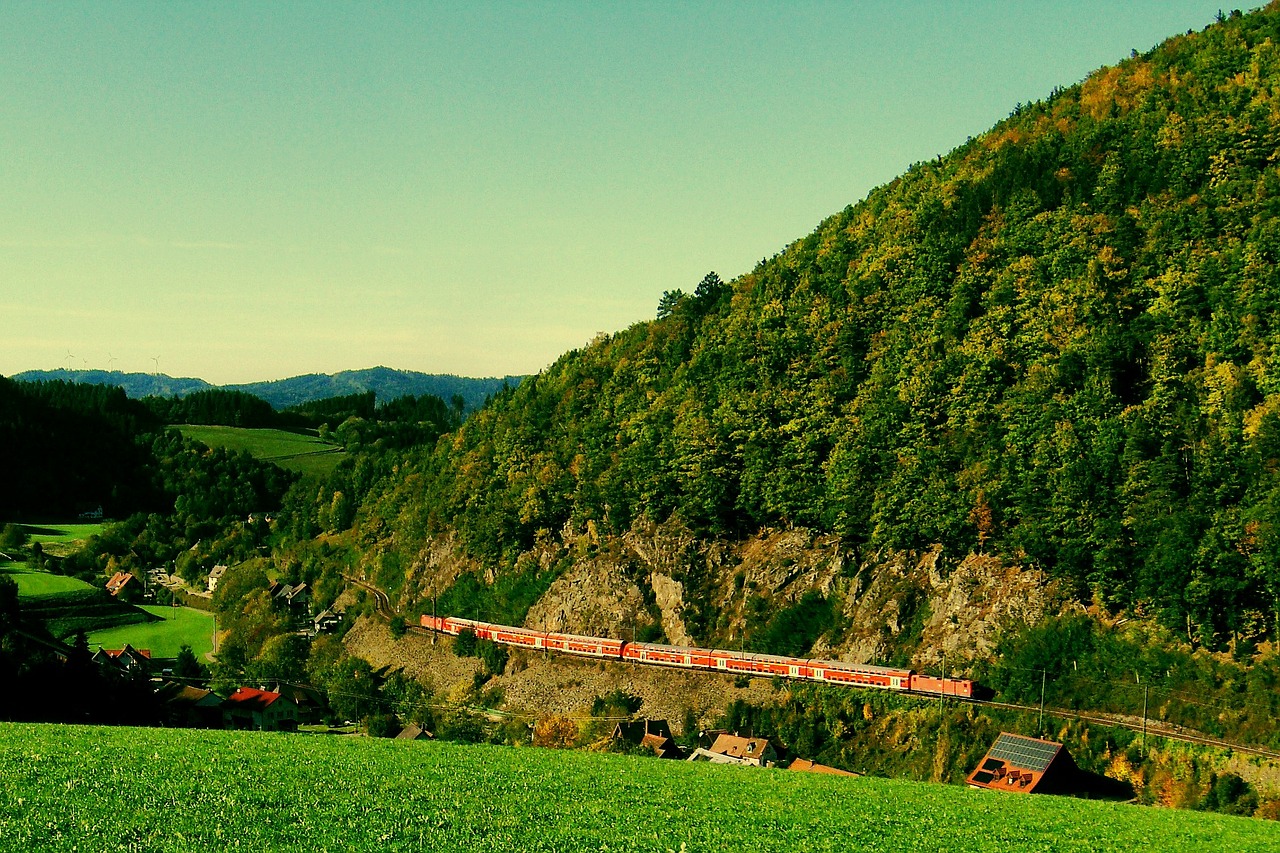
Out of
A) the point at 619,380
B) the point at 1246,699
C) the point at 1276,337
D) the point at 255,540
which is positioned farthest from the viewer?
the point at 255,540

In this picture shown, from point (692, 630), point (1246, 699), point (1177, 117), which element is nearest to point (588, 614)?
point (692, 630)

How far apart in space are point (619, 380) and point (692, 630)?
112 ft

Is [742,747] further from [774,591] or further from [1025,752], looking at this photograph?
[774,591]

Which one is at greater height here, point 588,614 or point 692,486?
point 692,486

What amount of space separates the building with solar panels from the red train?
29.3 ft

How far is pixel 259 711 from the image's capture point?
64.9m

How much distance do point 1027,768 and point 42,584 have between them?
100m

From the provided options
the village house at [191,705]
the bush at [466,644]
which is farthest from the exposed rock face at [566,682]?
the village house at [191,705]

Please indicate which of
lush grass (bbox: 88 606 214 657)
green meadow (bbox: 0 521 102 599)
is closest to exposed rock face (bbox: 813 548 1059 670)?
lush grass (bbox: 88 606 214 657)

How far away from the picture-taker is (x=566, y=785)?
22.8 m

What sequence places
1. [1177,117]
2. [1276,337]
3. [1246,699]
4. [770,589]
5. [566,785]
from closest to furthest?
[566,785] < [1246,699] < [1276,337] < [770,589] < [1177,117]

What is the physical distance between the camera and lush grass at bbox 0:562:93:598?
10668 centimetres

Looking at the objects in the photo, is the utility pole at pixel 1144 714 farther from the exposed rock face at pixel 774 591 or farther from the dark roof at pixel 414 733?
the dark roof at pixel 414 733

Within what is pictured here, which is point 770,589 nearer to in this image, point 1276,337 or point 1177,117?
point 1276,337
